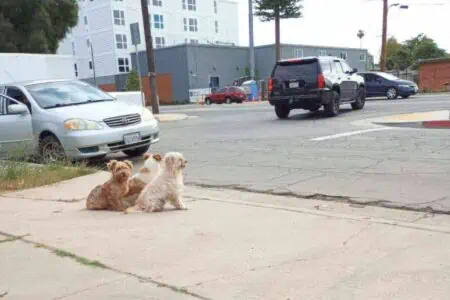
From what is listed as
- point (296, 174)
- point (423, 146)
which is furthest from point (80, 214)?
point (423, 146)

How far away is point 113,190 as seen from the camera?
19.9 feet

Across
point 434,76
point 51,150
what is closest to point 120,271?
point 51,150

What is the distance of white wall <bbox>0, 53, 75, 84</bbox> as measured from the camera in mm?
19641

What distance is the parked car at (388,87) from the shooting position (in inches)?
1073

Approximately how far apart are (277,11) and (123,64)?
25710mm

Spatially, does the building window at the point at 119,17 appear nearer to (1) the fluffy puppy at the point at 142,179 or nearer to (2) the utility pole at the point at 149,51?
(2) the utility pole at the point at 149,51

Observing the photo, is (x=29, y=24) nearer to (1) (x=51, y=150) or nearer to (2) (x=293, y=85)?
(2) (x=293, y=85)

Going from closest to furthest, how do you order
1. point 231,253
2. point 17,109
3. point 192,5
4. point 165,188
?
1. point 231,253
2. point 165,188
3. point 17,109
4. point 192,5

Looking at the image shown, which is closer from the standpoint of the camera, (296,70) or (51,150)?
(51,150)

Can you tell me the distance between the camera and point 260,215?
17.9 ft

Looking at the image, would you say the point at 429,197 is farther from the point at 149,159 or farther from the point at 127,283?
the point at 127,283

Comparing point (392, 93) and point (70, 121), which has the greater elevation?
point (70, 121)

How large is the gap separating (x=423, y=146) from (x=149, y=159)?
18.3ft

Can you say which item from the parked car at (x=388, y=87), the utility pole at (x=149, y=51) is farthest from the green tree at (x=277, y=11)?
the utility pole at (x=149, y=51)
